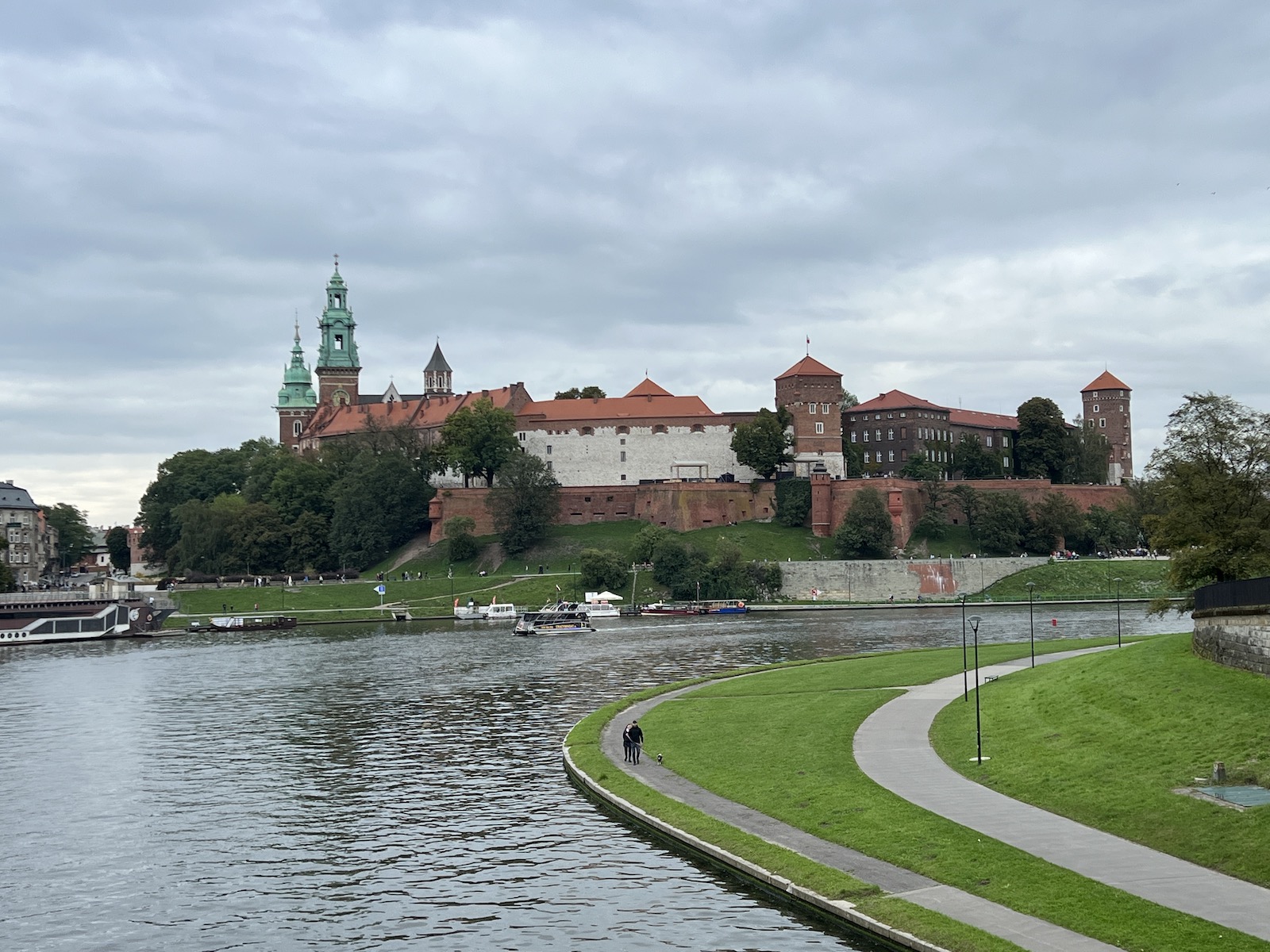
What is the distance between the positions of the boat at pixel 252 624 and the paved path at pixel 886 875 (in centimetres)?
7234

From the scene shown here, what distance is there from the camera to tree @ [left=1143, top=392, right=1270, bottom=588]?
1629 inches

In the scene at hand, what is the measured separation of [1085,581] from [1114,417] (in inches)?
2267

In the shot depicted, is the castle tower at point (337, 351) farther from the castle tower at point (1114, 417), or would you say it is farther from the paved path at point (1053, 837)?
the paved path at point (1053, 837)

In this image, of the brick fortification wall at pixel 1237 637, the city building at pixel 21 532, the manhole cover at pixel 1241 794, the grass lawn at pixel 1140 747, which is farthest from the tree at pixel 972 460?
the manhole cover at pixel 1241 794

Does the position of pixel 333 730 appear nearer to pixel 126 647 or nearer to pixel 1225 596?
pixel 1225 596

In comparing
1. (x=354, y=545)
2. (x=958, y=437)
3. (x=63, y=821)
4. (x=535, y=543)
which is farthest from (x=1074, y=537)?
(x=63, y=821)

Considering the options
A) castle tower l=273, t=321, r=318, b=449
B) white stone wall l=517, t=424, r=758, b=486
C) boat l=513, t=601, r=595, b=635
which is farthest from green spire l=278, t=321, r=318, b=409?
boat l=513, t=601, r=595, b=635

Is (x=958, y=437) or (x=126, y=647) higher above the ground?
(x=958, y=437)

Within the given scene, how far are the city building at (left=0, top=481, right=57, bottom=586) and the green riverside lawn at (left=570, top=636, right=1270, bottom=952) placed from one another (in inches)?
5072

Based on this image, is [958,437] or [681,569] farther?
[958,437]

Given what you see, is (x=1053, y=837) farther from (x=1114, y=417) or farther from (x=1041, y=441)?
(x=1114, y=417)

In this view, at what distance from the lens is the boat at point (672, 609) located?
100m

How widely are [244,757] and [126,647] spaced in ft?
173

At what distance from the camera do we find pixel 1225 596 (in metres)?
31.9
